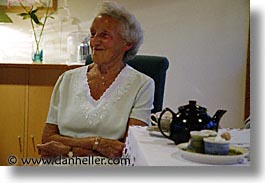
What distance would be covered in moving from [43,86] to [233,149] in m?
0.63

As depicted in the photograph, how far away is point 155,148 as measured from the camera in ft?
4.25

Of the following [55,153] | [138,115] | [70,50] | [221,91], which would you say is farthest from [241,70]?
[55,153]

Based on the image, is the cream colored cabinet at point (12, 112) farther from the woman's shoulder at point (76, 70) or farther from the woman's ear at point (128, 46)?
the woman's ear at point (128, 46)

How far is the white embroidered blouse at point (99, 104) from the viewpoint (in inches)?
57.4

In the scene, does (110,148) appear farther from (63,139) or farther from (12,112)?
(12,112)

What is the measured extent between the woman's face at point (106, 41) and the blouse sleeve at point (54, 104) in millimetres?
146

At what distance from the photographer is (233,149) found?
4.16 ft

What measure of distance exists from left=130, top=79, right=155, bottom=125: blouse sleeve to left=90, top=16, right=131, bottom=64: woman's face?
14cm

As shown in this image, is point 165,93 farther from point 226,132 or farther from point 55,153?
point 55,153

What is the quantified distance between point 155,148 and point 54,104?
39cm

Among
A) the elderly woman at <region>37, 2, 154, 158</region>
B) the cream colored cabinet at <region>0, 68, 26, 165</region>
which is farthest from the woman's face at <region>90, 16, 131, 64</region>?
the cream colored cabinet at <region>0, 68, 26, 165</region>

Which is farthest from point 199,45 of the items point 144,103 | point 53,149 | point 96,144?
point 53,149

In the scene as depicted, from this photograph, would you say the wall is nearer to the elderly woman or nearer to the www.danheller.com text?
the elderly woman

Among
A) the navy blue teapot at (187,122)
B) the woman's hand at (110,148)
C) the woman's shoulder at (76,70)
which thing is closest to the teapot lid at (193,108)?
the navy blue teapot at (187,122)
